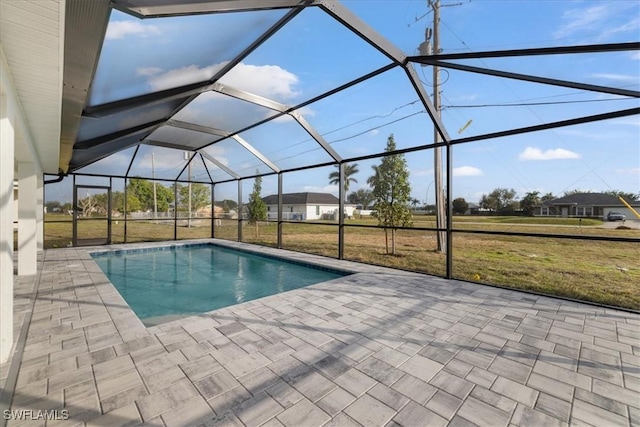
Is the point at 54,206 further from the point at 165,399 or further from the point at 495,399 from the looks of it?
the point at 495,399

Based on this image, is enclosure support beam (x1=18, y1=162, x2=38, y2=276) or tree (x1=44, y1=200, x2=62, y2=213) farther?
tree (x1=44, y1=200, x2=62, y2=213)

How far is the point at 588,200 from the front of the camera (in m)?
7.18

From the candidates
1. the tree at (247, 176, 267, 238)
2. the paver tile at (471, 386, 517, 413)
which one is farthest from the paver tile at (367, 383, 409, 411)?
the tree at (247, 176, 267, 238)

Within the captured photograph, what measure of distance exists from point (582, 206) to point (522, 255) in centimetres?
198

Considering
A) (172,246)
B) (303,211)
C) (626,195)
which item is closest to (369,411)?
(626,195)

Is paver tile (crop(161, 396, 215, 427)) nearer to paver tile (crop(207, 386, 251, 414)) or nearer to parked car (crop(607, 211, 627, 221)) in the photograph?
paver tile (crop(207, 386, 251, 414))

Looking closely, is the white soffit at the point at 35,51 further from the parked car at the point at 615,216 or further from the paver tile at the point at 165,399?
the parked car at the point at 615,216

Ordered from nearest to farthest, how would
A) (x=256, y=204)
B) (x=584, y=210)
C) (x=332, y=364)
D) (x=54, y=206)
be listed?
(x=332, y=364) < (x=584, y=210) < (x=54, y=206) < (x=256, y=204)

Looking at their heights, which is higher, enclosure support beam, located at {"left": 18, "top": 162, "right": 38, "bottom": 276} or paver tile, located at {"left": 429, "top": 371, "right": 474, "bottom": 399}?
enclosure support beam, located at {"left": 18, "top": 162, "right": 38, "bottom": 276}

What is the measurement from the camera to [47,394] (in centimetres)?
189

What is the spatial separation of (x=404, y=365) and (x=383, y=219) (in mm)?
6303

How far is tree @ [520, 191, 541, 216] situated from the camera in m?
7.65

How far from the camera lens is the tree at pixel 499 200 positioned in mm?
8036

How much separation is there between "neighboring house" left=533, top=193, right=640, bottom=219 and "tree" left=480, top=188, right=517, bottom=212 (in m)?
0.61
